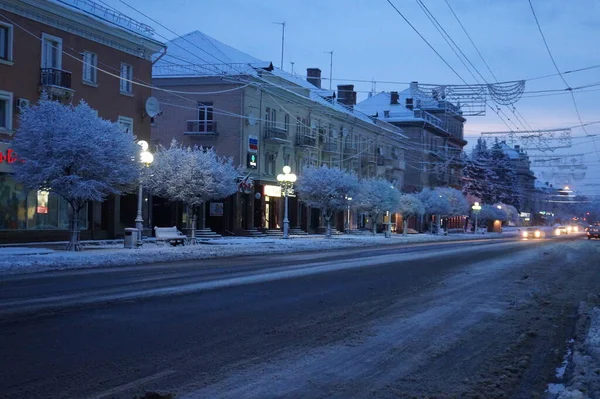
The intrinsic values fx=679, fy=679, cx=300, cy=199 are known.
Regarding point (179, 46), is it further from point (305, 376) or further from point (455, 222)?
point (455, 222)

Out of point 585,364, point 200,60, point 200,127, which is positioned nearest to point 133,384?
point 585,364

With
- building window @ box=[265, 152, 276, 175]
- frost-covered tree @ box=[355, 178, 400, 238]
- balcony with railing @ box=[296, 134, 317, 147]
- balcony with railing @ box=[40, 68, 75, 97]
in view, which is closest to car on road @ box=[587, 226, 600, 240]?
frost-covered tree @ box=[355, 178, 400, 238]

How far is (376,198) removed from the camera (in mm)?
54906

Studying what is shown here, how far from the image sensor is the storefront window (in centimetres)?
2923

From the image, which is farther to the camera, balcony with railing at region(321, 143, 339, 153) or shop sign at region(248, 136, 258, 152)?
balcony with railing at region(321, 143, 339, 153)

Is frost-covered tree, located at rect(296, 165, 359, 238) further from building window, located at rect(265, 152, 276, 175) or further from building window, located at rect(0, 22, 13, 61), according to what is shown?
building window, located at rect(0, 22, 13, 61)

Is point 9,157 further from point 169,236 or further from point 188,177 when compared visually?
point 188,177

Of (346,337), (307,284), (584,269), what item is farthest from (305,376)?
(584,269)

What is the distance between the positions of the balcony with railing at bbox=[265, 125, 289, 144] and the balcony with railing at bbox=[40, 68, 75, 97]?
65.0 feet

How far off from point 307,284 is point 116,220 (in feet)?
73.0

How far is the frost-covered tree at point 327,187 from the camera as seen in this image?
154 feet

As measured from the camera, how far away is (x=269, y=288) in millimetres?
14539

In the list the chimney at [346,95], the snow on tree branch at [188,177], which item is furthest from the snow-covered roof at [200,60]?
the chimney at [346,95]

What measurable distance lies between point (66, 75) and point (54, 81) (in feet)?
2.78
